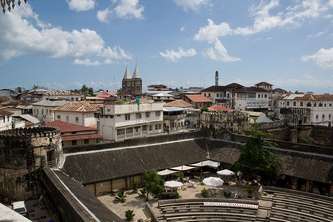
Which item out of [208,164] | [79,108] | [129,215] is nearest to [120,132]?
[79,108]

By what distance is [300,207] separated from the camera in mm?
26875

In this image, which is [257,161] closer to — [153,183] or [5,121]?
[153,183]

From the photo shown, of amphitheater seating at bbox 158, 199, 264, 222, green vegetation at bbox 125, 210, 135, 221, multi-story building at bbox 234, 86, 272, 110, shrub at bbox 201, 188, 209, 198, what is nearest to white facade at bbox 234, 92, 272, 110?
multi-story building at bbox 234, 86, 272, 110

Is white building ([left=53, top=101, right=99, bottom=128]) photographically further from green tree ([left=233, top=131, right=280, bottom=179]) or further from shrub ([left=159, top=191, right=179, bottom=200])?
green tree ([left=233, top=131, right=280, bottom=179])

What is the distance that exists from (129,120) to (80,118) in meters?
9.86

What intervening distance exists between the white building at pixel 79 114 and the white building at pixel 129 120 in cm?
505

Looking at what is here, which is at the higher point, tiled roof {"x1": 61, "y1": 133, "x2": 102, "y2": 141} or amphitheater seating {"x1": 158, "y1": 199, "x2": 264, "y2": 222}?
tiled roof {"x1": 61, "y1": 133, "x2": 102, "y2": 141}

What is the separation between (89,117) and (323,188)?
134 feet

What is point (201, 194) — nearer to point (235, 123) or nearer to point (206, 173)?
point (206, 173)

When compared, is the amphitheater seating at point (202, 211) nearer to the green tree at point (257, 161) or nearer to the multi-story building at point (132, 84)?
the green tree at point (257, 161)

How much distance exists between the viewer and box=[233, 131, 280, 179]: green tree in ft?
103

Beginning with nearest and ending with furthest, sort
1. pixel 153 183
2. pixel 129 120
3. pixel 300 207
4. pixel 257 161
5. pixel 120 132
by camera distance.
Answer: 1. pixel 300 207
2. pixel 153 183
3. pixel 257 161
4. pixel 120 132
5. pixel 129 120

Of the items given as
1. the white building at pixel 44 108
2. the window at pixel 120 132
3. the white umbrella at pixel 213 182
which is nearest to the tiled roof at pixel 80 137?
A: the window at pixel 120 132

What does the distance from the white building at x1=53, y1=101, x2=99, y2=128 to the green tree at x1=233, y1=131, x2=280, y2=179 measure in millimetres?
32877
